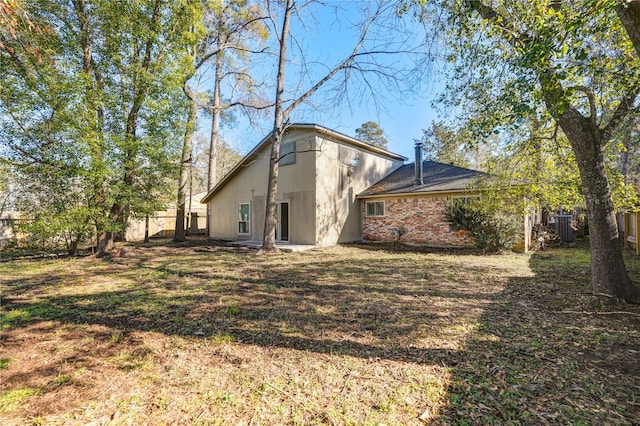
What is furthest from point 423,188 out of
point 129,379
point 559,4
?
point 129,379

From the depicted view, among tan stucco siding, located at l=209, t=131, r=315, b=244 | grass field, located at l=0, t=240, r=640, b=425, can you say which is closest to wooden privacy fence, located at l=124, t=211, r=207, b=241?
tan stucco siding, located at l=209, t=131, r=315, b=244

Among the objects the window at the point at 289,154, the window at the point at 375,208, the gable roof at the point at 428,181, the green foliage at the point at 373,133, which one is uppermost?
the green foliage at the point at 373,133

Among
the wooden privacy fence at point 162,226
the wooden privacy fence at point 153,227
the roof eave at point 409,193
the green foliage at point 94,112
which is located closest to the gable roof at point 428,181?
the roof eave at point 409,193

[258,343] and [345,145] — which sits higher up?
[345,145]

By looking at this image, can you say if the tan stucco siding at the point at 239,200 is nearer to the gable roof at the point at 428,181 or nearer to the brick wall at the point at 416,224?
the gable roof at the point at 428,181

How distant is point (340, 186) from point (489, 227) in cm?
624

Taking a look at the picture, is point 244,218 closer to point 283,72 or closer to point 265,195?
point 265,195

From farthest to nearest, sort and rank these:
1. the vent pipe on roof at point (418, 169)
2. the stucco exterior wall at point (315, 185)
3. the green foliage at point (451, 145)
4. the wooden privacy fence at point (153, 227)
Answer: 1. the vent pipe on roof at point (418, 169)
2. the stucco exterior wall at point (315, 185)
3. the wooden privacy fence at point (153, 227)
4. the green foliage at point (451, 145)

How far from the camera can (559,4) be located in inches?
152

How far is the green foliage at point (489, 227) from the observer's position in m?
→ 9.99

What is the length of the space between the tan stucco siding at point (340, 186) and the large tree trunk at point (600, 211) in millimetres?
8660

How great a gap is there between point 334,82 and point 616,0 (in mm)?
9488

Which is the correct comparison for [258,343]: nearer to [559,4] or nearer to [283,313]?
[283,313]

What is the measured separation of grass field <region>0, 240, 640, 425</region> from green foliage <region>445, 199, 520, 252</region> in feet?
12.8
